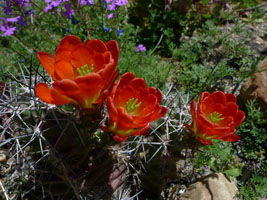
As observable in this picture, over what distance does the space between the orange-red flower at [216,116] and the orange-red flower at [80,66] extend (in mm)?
468

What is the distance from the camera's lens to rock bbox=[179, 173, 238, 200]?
179 centimetres

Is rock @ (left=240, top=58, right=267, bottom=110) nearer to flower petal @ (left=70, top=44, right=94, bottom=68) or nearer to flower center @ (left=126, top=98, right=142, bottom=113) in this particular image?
flower center @ (left=126, top=98, right=142, bottom=113)

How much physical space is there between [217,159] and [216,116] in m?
1.23

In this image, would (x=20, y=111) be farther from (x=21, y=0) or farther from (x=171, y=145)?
(x=21, y=0)

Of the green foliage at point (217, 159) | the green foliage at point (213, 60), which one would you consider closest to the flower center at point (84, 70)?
the green foliage at point (217, 159)

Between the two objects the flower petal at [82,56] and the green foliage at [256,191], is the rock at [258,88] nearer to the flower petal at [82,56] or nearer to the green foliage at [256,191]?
the green foliage at [256,191]

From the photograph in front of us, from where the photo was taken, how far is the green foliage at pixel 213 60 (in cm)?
291

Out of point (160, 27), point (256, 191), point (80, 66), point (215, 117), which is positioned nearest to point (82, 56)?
point (80, 66)

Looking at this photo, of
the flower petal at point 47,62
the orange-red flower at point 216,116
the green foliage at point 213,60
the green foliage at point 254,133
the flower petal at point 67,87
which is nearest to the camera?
the flower petal at point 67,87

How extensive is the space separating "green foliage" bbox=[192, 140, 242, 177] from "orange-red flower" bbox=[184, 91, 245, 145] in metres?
0.72

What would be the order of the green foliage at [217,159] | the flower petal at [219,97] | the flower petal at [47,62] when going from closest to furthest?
1. the flower petal at [47,62]
2. the flower petal at [219,97]
3. the green foliage at [217,159]

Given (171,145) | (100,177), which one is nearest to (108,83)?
(171,145)

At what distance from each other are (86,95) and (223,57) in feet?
9.46

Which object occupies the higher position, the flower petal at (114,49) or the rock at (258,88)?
the flower petal at (114,49)
